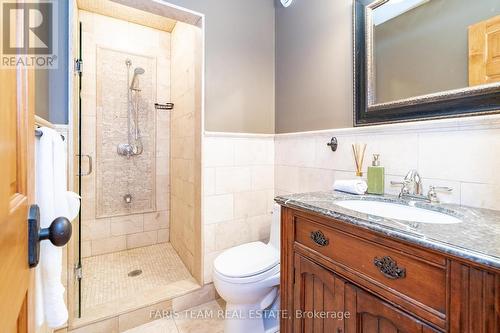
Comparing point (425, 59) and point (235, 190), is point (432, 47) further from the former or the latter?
point (235, 190)

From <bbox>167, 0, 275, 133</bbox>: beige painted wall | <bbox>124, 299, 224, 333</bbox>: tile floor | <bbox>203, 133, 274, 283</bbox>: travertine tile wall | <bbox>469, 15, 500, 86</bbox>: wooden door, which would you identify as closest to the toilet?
<bbox>124, 299, 224, 333</bbox>: tile floor

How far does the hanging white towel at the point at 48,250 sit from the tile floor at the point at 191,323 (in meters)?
1.04

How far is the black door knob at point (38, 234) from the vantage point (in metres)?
0.45

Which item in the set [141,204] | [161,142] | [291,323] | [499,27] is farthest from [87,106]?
[499,27]

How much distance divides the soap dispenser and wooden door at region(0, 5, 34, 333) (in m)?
1.24

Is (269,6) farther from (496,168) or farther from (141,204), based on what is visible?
(141,204)

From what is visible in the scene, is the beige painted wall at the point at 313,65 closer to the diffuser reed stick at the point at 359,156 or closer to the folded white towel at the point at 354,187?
the diffuser reed stick at the point at 359,156

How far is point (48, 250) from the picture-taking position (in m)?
0.70

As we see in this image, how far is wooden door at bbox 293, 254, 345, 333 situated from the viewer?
0.81 metres

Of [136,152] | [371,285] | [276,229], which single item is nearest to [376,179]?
[371,285]

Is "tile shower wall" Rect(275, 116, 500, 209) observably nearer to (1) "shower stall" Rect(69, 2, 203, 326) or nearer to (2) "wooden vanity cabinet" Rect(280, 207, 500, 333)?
(2) "wooden vanity cabinet" Rect(280, 207, 500, 333)

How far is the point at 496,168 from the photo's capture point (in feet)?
2.88

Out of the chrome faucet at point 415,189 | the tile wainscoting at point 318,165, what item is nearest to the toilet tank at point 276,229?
the tile wainscoting at point 318,165

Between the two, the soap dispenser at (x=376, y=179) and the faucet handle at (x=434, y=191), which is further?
the soap dispenser at (x=376, y=179)
